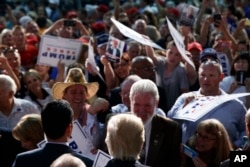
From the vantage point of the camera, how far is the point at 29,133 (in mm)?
7098

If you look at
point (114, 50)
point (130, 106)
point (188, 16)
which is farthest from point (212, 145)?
point (188, 16)

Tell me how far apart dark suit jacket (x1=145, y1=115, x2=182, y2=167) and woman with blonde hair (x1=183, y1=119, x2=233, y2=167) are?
195mm

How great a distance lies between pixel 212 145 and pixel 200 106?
0.77 m

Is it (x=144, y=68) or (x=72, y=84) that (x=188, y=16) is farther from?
(x=72, y=84)

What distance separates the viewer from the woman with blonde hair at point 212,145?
24.0ft

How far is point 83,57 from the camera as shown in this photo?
11.9m

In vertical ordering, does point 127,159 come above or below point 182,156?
above

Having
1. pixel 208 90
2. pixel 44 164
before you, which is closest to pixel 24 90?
pixel 208 90

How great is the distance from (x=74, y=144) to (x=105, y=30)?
8338 millimetres

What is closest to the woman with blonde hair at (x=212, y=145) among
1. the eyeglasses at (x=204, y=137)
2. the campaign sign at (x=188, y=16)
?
the eyeglasses at (x=204, y=137)

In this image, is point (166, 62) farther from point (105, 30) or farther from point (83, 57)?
point (105, 30)

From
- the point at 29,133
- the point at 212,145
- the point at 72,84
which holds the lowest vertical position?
the point at 212,145

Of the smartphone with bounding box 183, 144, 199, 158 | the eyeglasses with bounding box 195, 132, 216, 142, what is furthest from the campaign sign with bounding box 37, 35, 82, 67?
the smartphone with bounding box 183, 144, 199, 158

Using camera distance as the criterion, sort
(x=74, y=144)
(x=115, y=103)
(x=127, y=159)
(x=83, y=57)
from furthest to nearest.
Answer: (x=83, y=57)
(x=115, y=103)
(x=74, y=144)
(x=127, y=159)
